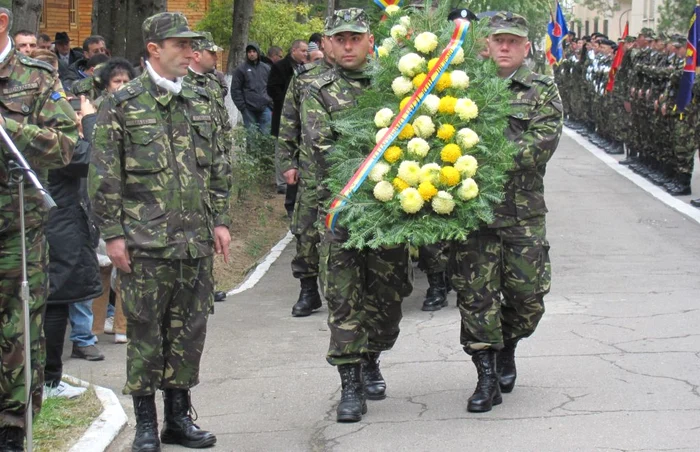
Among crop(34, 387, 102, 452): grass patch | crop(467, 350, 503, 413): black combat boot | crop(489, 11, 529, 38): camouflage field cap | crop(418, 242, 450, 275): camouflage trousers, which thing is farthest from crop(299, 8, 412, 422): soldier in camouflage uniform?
crop(418, 242, 450, 275): camouflage trousers

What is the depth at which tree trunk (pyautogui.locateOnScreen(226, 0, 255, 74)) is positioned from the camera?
22.3 meters

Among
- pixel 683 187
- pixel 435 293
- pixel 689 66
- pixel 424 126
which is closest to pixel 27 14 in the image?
pixel 435 293

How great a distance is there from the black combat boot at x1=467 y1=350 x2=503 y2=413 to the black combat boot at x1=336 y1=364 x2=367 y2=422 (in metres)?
0.63

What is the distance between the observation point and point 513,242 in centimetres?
698

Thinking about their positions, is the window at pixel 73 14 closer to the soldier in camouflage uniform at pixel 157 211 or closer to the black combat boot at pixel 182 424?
the soldier in camouflage uniform at pixel 157 211

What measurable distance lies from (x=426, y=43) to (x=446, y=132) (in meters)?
0.54

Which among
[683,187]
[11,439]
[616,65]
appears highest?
[616,65]

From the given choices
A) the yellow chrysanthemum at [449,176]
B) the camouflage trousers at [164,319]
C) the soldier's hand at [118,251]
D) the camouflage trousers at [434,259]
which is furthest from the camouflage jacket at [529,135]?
the camouflage trousers at [434,259]

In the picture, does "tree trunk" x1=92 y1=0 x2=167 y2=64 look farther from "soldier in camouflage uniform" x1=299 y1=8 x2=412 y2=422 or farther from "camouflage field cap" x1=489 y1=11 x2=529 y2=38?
"camouflage field cap" x1=489 y1=11 x2=529 y2=38

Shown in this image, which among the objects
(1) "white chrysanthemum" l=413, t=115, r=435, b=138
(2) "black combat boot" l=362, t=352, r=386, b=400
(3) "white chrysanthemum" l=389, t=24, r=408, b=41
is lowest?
(2) "black combat boot" l=362, t=352, r=386, b=400

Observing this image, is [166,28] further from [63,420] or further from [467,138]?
[63,420]

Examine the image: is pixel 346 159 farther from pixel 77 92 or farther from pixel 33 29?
pixel 33 29

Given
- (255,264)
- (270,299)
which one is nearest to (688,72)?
(255,264)

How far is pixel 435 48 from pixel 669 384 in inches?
98.2
